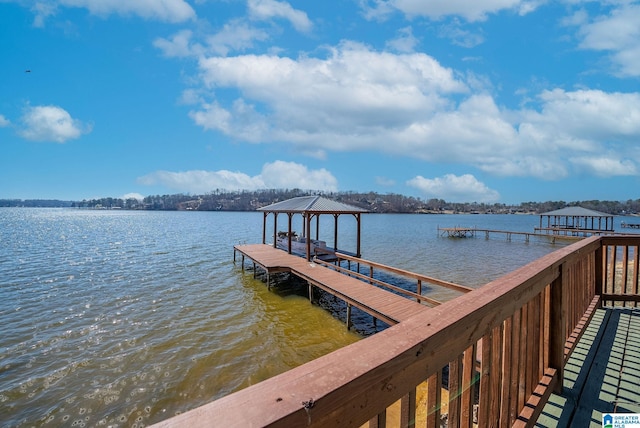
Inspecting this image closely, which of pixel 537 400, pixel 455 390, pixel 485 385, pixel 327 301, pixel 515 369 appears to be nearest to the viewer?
pixel 455 390

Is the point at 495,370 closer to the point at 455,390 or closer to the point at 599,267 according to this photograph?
the point at 455,390

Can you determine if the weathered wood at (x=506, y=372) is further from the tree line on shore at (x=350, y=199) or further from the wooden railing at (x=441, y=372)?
the tree line on shore at (x=350, y=199)

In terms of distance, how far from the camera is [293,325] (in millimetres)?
9500

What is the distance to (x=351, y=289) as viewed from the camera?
9.81 m

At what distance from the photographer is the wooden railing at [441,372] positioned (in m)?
0.76

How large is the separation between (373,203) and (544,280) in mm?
148608

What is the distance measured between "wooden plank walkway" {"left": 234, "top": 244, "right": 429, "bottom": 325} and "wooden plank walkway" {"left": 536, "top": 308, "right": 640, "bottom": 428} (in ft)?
12.9

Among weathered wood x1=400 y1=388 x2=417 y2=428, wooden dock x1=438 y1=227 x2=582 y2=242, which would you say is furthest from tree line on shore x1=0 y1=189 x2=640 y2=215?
weathered wood x1=400 y1=388 x2=417 y2=428

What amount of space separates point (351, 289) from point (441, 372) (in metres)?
8.87

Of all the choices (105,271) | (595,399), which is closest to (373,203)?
(105,271)

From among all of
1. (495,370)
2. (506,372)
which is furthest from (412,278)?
(495,370)

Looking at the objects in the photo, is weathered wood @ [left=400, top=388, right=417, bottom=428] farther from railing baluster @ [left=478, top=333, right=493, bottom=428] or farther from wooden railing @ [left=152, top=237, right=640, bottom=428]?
railing baluster @ [left=478, top=333, right=493, bottom=428]

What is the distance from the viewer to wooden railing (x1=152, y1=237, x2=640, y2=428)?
29.9 inches

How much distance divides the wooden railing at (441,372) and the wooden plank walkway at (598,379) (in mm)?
183
